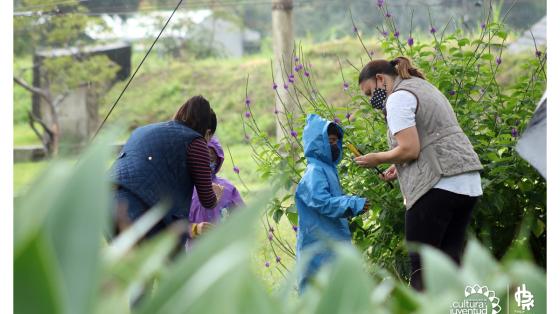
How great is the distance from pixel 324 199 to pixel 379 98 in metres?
0.48

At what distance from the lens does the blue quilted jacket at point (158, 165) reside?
4.27 m

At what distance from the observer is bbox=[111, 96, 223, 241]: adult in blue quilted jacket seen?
427cm

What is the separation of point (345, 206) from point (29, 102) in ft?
50.8

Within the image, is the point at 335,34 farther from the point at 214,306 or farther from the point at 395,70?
the point at 214,306

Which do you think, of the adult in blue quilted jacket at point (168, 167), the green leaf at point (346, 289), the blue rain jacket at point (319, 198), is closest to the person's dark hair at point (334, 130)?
the blue rain jacket at point (319, 198)

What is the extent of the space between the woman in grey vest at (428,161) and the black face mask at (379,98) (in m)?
0.11

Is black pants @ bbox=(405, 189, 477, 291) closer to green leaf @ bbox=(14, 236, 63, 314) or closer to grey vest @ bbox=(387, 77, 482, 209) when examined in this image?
grey vest @ bbox=(387, 77, 482, 209)

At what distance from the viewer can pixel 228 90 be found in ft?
58.6

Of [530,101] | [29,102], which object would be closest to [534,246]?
[530,101]

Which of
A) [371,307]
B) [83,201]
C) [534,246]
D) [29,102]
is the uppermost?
[83,201]

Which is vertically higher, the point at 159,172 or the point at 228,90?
the point at 159,172

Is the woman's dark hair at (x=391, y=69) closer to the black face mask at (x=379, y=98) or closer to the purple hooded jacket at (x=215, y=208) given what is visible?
the black face mask at (x=379, y=98)

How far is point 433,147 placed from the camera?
4035 millimetres
